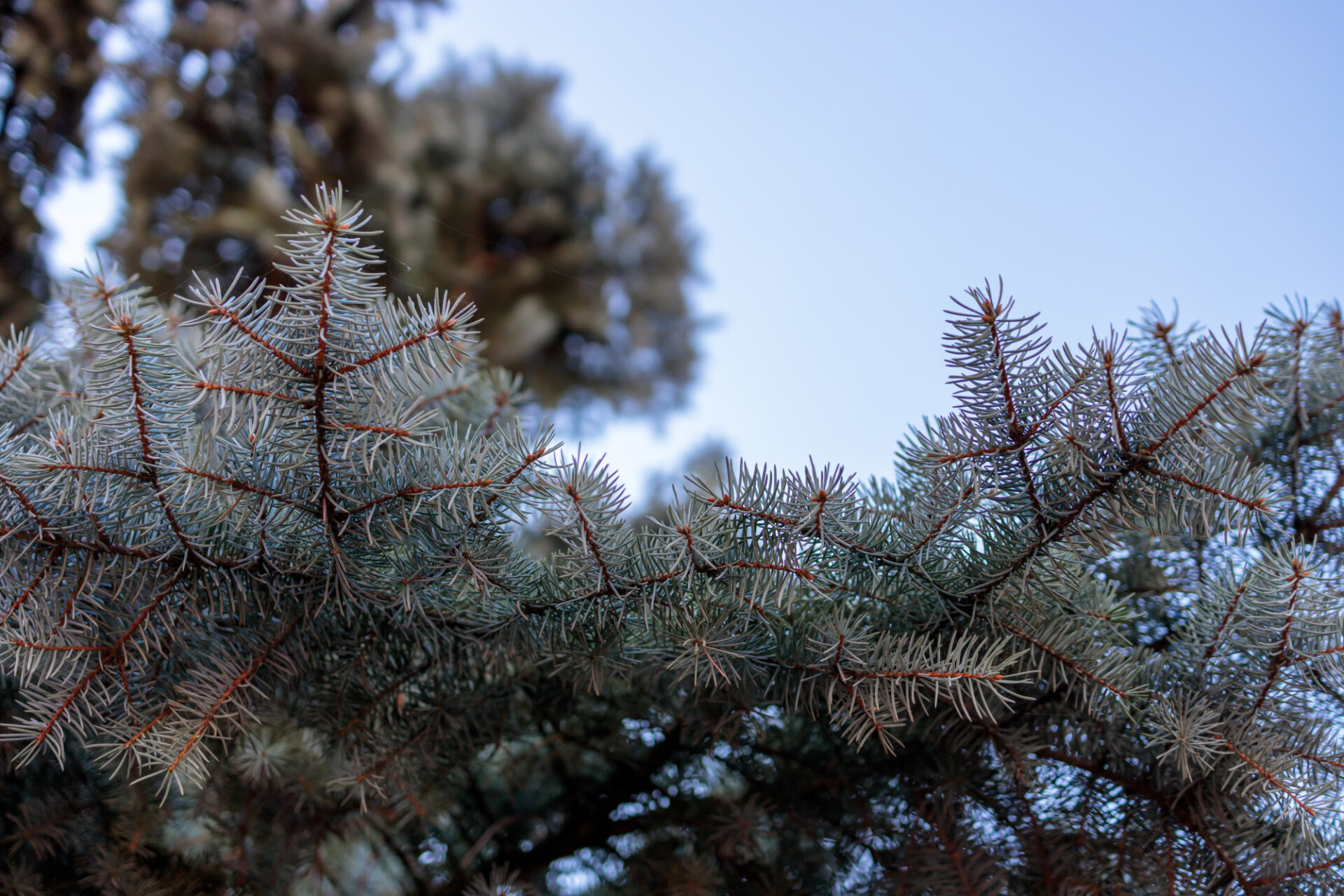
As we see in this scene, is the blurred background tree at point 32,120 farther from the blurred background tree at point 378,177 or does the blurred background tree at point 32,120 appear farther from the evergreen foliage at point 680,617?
the evergreen foliage at point 680,617

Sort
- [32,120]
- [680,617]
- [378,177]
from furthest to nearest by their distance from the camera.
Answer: [378,177] < [32,120] < [680,617]

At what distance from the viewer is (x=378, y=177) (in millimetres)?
1483

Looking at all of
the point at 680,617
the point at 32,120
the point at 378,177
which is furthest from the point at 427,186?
the point at 680,617

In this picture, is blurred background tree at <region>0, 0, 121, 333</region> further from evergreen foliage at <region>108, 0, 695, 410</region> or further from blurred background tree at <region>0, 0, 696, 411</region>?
evergreen foliage at <region>108, 0, 695, 410</region>

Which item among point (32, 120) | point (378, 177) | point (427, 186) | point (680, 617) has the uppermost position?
point (427, 186)

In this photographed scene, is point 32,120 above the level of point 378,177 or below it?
below


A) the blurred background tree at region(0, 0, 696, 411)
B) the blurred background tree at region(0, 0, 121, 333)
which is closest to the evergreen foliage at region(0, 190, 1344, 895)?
the blurred background tree at region(0, 0, 696, 411)

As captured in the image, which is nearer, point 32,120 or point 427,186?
point 32,120

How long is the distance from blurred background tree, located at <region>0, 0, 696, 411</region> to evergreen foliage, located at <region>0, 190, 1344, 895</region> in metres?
0.15

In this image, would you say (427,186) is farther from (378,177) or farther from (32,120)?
(32,120)

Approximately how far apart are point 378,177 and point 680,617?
4.47 ft

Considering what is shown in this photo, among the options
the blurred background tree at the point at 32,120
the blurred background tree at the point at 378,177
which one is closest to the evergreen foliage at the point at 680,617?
the blurred background tree at the point at 378,177

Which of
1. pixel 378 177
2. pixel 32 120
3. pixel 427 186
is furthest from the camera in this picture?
pixel 427 186

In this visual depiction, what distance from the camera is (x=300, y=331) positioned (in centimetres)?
29
